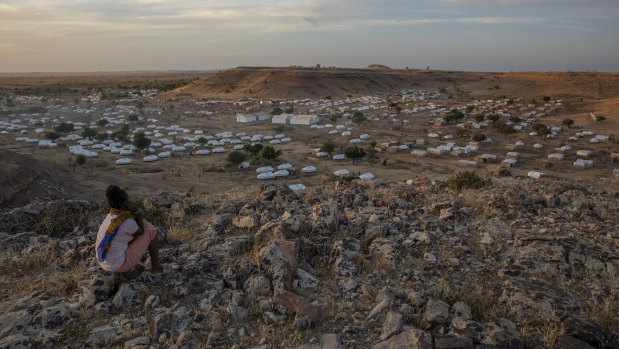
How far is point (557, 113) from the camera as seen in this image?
3675 cm

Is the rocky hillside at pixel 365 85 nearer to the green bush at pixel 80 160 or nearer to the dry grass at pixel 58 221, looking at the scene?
the green bush at pixel 80 160

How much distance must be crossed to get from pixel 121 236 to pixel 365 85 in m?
63.5

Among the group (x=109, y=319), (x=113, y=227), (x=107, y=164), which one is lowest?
(x=107, y=164)

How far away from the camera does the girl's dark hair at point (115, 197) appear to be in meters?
3.83

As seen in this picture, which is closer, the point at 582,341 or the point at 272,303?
the point at 582,341

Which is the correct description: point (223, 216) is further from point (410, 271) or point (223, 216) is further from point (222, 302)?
point (410, 271)

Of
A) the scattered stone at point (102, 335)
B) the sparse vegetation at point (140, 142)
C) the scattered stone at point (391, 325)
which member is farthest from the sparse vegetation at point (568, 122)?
the scattered stone at point (102, 335)

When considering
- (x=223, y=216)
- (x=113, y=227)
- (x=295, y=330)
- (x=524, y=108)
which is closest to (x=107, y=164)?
(x=223, y=216)

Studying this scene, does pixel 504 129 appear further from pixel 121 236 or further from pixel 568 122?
pixel 121 236

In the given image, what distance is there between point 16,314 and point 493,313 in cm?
471

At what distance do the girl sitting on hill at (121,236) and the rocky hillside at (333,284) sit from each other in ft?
0.72

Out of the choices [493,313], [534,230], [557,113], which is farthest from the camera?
[557,113]

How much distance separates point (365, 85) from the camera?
63.9 metres

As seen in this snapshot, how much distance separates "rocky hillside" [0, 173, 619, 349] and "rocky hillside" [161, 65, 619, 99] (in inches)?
1984
